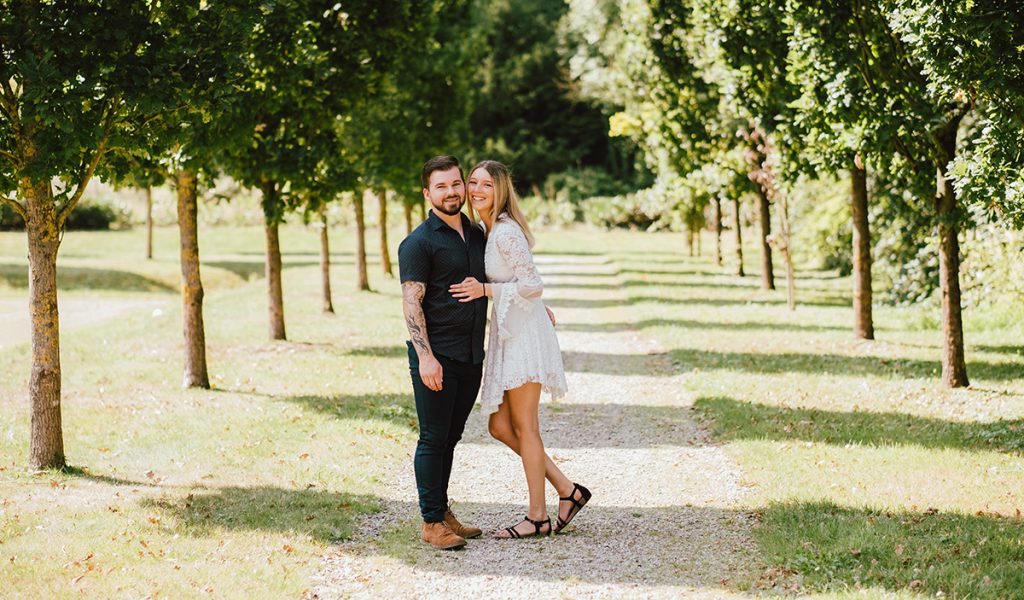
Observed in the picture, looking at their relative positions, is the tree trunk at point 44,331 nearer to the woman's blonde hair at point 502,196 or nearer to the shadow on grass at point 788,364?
the woman's blonde hair at point 502,196

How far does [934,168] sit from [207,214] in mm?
40619

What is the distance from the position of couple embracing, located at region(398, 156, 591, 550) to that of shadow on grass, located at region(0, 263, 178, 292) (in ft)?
70.0

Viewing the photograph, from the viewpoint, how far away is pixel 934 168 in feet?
37.0

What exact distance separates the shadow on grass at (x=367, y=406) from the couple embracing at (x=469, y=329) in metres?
3.45

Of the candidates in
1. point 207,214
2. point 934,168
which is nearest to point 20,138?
point 934,168

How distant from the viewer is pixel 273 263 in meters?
14.9

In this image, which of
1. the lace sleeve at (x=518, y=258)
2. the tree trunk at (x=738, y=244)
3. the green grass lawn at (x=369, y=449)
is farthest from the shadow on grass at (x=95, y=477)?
the tree trunk at (x=738, y=244)

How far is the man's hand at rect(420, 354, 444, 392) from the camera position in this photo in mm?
5809

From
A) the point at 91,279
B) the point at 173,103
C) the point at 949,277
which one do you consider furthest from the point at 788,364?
the point at 91,279

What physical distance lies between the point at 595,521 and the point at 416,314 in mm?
1987

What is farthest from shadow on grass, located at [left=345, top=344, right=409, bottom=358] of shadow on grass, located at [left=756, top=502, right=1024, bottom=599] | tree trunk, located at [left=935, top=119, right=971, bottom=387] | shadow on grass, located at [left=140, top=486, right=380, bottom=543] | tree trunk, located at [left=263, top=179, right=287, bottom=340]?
shadow on grass, located at [left=756, top=502, right=1024, bottom=599]

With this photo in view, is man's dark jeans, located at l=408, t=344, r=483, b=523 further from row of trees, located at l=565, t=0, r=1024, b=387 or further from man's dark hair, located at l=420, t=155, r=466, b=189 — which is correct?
row of trees, located at l=565, t=0, r=1024, b=387

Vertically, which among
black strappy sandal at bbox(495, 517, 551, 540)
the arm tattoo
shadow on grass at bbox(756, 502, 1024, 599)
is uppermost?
the arm tattoo

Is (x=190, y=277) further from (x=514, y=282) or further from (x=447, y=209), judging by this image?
(x=514, y=282)
